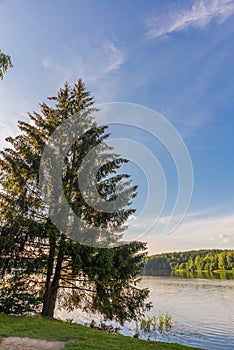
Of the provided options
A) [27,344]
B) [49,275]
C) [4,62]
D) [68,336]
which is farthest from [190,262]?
[4,62]

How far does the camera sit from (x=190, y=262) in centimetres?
9719

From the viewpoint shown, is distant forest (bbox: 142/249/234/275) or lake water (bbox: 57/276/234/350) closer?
lake water (bbox: 57/276/234/350)

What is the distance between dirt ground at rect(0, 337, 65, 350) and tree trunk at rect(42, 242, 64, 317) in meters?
3.60

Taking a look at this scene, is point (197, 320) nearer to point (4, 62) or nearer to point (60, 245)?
point (60, 245)

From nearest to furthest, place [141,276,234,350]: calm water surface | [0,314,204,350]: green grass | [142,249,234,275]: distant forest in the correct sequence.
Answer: [0,314,204,350]: green grass
[141,276,234,350]: calm water surface
[142,249,234,275]: distant forest

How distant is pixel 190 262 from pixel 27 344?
99782mm

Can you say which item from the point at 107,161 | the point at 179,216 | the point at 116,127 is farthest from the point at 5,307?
the point at 116,127

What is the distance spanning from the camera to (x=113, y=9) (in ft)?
32.9

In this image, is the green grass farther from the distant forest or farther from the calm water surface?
the distant forest

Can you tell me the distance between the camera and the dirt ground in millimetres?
5738

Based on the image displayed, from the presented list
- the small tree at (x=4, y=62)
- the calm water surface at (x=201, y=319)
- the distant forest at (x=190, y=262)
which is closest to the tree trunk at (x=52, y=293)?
A: the small tree at (x=4, y=62)

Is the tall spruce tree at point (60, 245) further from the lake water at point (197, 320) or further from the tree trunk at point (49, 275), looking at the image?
the lake water at point (197, 320)

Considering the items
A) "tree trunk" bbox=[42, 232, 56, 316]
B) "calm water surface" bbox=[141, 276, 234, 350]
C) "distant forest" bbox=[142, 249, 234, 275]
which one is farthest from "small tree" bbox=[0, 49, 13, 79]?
"distant forest" bbox=[142, 249, 234, 275]

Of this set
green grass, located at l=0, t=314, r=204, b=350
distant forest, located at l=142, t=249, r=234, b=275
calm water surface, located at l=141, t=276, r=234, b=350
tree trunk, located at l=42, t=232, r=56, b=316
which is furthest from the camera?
distant forest, located at l=142, t=249, r=234, b=275
